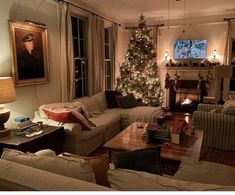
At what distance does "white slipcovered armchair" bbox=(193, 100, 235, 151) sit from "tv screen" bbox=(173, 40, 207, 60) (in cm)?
314

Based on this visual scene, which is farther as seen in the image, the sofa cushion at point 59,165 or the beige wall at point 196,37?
the beige wall at point 196,37

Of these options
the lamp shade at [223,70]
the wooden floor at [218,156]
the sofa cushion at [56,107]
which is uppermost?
the lamp shade at [223,70]

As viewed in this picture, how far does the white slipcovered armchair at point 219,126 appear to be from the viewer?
3.61 meters

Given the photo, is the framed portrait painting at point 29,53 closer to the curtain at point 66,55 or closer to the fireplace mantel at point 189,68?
the curtain at point 66,55

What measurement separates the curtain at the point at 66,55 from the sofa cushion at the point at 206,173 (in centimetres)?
308

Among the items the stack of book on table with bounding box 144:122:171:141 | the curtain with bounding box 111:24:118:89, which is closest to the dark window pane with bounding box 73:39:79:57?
the curtain with bounding box 111:24:118:89

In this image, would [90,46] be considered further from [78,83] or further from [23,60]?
[23,60]

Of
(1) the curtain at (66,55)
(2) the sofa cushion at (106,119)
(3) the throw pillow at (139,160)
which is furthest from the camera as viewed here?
(1) the curtain at (66,55)

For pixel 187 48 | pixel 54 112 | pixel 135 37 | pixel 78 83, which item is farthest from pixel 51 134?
pixel 187 48

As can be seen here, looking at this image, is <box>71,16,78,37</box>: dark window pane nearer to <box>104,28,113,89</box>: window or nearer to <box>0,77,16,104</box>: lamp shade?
<box>104,28,113,89</box>: window

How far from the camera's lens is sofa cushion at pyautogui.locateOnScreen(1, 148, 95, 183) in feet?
4.21

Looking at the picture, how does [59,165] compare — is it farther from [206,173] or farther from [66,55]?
[66,55]

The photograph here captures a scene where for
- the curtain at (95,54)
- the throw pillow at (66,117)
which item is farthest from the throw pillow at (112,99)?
the throw pillow at (66,117)

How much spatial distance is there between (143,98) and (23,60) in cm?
362
